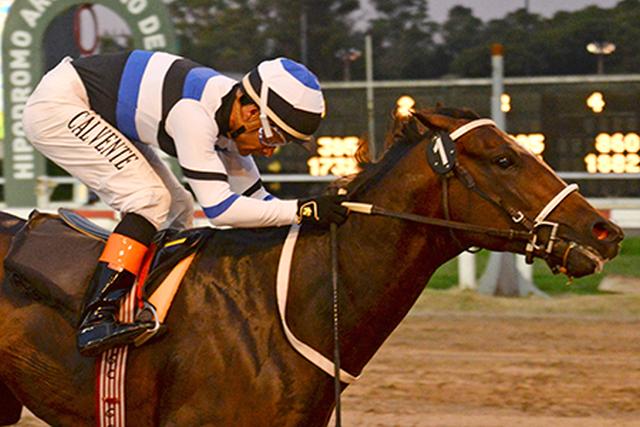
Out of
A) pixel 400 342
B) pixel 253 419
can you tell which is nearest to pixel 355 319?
pixel 253 419

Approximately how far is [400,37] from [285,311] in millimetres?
15292

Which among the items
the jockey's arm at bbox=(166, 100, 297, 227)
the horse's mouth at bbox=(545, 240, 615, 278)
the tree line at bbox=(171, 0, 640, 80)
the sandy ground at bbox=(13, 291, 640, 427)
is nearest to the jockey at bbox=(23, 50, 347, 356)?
the jockey's arm at bbox=(166, 100, 297, 227)

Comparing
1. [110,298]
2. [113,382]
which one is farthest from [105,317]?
[113,382]

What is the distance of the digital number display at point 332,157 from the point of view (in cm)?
1059

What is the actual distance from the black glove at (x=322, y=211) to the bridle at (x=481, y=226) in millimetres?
32

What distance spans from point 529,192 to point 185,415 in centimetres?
122

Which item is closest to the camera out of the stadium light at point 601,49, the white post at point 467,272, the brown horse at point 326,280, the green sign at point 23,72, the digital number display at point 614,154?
the brown horse at point 326,280

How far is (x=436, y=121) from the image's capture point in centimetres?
362

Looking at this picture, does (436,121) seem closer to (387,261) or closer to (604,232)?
(387,261)

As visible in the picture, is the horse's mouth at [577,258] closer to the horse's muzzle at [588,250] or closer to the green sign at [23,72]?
the horse's muzzle at [588,250]

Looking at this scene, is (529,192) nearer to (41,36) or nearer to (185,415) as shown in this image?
(185,415)

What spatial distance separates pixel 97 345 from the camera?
3602mm

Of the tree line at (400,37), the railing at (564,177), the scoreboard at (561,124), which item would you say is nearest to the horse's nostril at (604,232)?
the railing at (564,177)

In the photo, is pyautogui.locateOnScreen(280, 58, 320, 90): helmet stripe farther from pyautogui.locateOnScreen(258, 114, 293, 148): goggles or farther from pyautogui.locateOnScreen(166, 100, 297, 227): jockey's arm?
pyautogui.locateOnScreen(166, 100, 297, 227): jockey's arm
